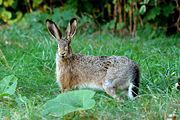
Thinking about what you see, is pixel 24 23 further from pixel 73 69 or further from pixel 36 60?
pixel 73 69

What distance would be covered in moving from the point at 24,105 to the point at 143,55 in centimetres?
252

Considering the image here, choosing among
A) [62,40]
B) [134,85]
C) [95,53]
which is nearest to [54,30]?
[62,40]

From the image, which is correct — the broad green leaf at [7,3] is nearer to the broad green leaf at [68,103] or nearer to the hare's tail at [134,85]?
the hare's tail at [134,85]

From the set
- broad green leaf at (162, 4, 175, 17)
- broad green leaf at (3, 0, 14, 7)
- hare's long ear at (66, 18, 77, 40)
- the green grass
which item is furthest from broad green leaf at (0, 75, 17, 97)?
broad green leaf at (3, 0, 14, 7)

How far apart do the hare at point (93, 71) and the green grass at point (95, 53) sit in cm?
11

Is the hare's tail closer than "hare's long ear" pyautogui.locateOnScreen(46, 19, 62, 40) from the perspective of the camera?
Yes

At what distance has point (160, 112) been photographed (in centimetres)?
483

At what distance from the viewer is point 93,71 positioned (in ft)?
19.4

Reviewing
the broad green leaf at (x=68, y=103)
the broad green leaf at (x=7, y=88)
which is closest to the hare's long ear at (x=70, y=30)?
the broad green leaf at (x=7, y=88)

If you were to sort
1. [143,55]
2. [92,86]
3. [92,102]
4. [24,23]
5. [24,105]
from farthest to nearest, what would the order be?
1. [24,23]
2. [143,55]
3. [92,86]
4. [24,105]
5. [92,102]

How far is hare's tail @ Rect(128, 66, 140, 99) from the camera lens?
5617 mm

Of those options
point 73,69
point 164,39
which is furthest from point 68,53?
point 164,39

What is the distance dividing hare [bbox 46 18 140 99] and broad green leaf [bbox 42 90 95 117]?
28.2 inches

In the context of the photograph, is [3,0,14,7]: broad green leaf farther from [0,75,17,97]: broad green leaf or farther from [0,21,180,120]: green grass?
[0,75,17,97]: broad green leaf
